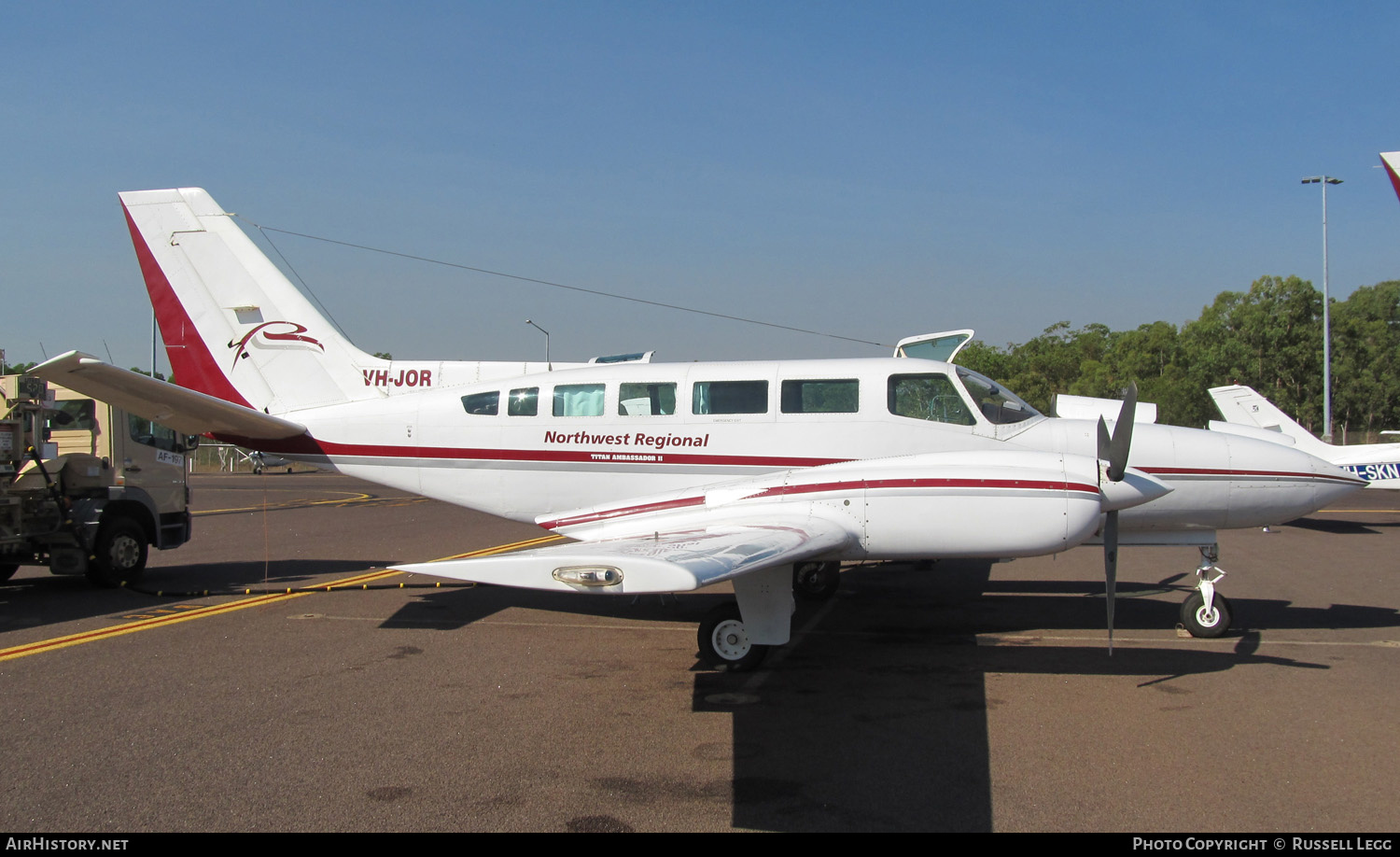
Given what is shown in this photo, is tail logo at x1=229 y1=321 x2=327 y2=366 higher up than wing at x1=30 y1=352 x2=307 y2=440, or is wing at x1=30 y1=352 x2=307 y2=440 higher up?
tail logo at x1=229 y1=321 x2=327 y2=366

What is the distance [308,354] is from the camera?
1073 cm

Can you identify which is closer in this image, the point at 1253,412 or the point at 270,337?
the point at 270,337

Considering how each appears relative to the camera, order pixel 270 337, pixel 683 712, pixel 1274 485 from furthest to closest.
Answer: pixel 270 337 < pixel 1274 485 < pixel 683 712

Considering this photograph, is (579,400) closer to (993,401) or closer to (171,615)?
(993,401)

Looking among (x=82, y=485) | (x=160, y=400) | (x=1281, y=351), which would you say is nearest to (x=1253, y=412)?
(x=160, y=400)

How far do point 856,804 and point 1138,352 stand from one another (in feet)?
213

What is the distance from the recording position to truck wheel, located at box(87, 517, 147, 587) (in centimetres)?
1099

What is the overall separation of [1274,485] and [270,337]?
446 inches

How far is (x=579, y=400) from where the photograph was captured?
941 cm

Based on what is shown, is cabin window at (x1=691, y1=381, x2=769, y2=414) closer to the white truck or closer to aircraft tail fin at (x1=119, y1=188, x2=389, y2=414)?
aircraft tail fin at (x1=119, y1=188, x2=389, y2=414)

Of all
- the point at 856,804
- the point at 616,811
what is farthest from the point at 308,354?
the point at 856,804

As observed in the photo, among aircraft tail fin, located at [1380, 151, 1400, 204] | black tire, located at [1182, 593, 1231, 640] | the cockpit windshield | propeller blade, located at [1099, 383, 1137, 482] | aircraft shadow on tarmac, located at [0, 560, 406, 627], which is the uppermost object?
aircraft tail fin, located at [1380, 151, 1400, 204]

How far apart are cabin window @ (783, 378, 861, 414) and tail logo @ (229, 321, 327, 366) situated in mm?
6022

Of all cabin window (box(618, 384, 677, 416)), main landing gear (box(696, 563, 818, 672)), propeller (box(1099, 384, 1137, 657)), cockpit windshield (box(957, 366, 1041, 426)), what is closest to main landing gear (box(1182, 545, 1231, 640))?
propeller (box(1099, 384, 1137, 657))
